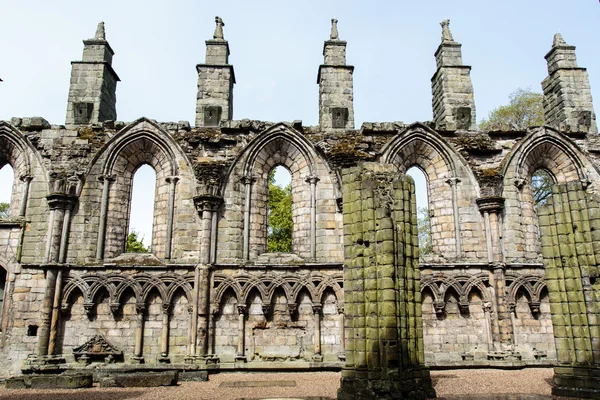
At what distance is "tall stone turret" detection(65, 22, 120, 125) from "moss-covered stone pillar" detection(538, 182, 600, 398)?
1014 centimetres

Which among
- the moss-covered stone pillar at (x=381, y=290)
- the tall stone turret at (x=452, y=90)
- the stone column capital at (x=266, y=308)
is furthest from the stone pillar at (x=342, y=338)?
the tall stone turret at (x=452, y=90)

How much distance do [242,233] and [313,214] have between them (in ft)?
5.43

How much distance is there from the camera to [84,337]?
36.6 feet

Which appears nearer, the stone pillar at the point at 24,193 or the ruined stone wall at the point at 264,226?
the ruined stone wall at the point at 264,226

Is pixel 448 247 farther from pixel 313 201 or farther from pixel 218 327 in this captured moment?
pixel 218 327

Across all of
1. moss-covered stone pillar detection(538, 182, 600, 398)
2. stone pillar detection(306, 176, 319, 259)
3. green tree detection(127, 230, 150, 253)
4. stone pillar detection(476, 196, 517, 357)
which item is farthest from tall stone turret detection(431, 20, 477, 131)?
green tree detection(127, 230, 150, 253)

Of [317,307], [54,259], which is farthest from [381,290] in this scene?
[54,259]

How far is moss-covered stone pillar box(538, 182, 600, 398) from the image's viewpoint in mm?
8234

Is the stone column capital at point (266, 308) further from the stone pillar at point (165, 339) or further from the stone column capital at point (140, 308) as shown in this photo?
the stone column capital at point (140, 308)

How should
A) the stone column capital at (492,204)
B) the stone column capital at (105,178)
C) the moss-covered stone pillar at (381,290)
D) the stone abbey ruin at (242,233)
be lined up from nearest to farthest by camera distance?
the moss-covered stone pillar at (381,290), the stone abbey ruin at (242,233), the stone column capital at (492,204), the stone column capital at (105,178)

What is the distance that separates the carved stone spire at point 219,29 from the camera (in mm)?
13641

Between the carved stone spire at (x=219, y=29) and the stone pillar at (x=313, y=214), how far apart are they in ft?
14.9

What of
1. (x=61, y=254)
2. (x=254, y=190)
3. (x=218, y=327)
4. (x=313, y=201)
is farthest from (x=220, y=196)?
(x=61, y=254)

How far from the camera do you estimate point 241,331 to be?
11188 mm
